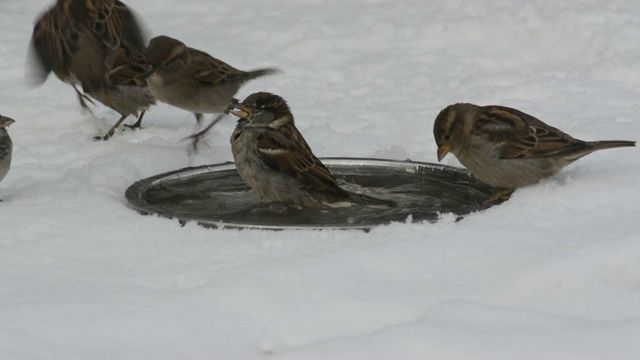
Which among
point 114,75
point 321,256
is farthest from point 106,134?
point 321,256

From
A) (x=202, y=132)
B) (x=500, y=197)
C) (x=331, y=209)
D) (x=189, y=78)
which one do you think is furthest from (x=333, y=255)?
(x=189, y=78)

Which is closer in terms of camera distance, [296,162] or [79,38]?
[296,162]

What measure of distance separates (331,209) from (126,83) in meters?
2.53

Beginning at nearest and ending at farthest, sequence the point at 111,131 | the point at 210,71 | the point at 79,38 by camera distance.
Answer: the point at 79,38 → the point at 210,71 → the point at 111,131

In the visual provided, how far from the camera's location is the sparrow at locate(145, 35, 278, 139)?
763cm

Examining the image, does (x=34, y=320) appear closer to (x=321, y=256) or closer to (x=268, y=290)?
(x=268, y=290)

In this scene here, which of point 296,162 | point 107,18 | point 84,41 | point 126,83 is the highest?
point 107,18

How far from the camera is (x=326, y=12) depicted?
10.9 metres

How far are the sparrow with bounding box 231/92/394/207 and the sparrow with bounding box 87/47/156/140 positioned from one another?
80.3 inches

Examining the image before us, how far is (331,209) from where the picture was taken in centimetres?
604

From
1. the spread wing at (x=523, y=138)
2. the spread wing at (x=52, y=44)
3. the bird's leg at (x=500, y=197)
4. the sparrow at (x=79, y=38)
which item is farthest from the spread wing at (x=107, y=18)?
the bird's leg at (x=500, y=197)

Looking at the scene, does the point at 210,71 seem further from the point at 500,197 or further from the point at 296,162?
the point at 500,197

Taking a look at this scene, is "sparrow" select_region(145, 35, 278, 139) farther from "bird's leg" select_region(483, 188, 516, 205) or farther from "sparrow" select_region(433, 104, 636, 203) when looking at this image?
"bird's leg" select_region(483, 188, 516, 205)

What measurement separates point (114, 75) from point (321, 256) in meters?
3.52
